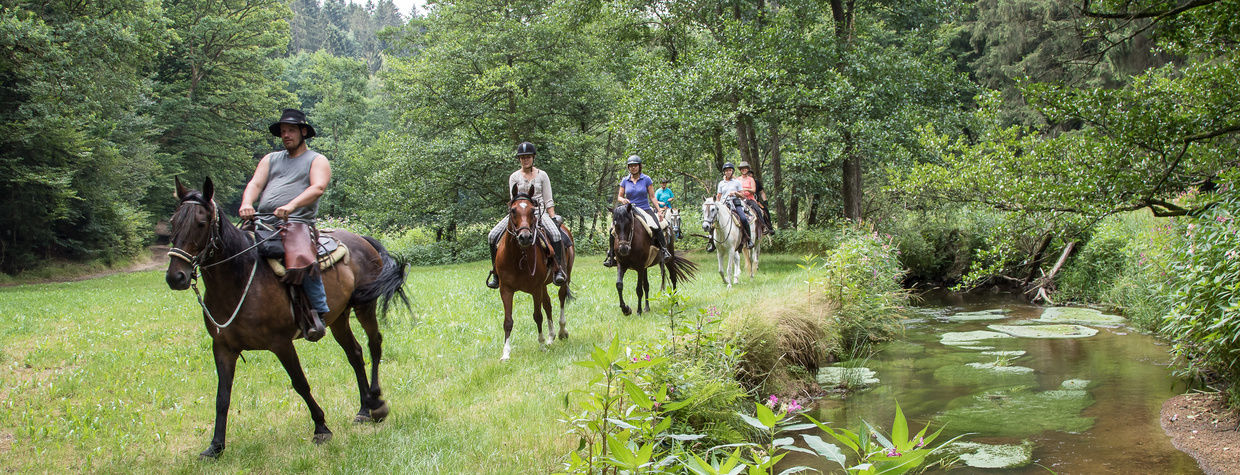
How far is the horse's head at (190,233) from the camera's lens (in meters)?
4.39

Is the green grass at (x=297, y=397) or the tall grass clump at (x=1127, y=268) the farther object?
the tall grass clump at (x=1127, y=268)

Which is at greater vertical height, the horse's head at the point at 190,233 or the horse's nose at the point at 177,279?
the horse's head at the point at 190,233

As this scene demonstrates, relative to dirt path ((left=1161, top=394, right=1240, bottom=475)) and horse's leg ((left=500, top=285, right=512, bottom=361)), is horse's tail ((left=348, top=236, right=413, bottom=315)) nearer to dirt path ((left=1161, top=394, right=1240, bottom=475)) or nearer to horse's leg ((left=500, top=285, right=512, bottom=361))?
horse's leg ((left=500, top=285, right=512, bottom=361))

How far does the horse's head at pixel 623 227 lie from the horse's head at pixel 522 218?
2.44 meters

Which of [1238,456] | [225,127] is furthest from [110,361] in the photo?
[225,127]

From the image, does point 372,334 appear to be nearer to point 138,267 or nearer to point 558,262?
point 558,262

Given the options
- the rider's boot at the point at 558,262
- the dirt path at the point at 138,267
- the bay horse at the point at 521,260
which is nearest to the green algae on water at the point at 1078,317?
the rider's boot at the point at 558,262

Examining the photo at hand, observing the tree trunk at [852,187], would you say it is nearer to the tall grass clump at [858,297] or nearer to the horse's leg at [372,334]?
Answer: the tall grass clump at [858,297]

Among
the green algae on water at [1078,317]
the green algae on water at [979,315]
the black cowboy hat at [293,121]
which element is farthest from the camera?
the green algae on water at [979,315]

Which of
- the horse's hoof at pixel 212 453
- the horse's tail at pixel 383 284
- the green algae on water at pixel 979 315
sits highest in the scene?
the horse's tail at pixel 383 284

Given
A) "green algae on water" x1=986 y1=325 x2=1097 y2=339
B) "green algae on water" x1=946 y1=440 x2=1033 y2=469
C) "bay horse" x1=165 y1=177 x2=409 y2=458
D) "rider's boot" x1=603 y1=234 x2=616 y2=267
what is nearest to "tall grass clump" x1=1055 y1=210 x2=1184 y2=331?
"green algae on water" x1=986 y1=325 x2=1097 y2=339

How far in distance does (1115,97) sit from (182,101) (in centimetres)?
3770

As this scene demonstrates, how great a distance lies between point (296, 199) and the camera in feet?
17.4

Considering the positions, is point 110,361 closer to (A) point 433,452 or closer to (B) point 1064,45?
(A) point 433,452
